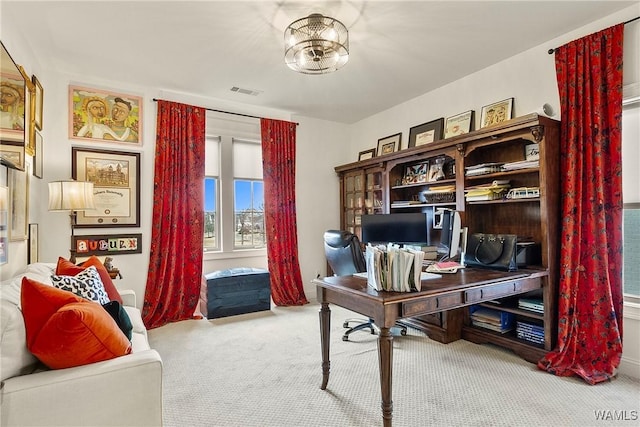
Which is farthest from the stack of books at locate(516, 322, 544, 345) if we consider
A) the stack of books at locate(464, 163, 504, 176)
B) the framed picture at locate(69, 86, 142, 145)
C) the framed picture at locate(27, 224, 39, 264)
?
the framed picture at locate(69, 86, 142, 145)

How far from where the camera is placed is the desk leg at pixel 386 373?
1815 millimetres

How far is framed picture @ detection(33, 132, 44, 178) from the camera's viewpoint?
3.02 metres

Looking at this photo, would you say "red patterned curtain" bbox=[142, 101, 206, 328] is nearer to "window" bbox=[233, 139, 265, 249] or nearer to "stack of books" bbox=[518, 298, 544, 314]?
"window" bbox=[233, 139, 265, 249]

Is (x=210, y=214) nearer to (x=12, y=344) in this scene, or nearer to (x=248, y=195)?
(x=248, y=195)

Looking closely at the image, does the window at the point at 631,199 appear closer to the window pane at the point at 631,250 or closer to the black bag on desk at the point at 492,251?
the window pane at the point at 631,250

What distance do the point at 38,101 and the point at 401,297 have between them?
353 cm

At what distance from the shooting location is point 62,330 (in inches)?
53.6

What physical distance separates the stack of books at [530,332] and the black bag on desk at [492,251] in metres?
0.55

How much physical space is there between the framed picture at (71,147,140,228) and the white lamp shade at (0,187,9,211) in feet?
4.62

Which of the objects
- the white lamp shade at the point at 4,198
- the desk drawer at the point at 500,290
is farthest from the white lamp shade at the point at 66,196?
the desk drawer at the point at 500,290

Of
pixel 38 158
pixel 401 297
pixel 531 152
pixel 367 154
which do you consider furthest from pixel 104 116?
pixel 531 152

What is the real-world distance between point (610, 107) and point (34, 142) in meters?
4.43

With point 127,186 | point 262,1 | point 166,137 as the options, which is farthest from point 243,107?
point 262,1

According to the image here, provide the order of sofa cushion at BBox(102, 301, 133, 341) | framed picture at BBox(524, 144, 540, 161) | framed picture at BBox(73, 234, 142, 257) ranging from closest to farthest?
sofa cushion at BBox(102, 301, 133, 341), framed picture at BBox(524, 144, 540, 161), framed picture at BBox(73, 234, 142, 257)
